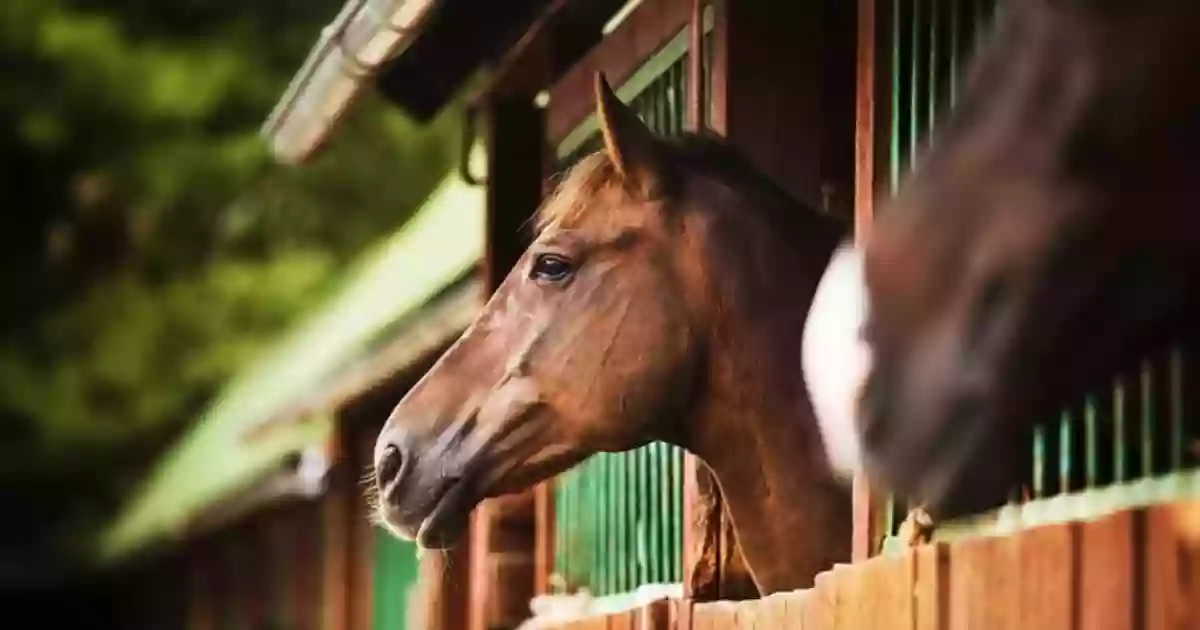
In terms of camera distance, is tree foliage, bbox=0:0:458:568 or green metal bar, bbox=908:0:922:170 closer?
green metal bar, bbox=908:0:922:170

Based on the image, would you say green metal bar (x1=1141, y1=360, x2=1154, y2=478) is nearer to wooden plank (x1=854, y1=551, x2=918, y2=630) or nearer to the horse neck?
wooden plank (x1=854, y1=551, x2=918, y2=630)

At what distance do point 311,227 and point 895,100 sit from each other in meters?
3.90

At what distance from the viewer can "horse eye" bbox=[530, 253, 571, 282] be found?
1.39m

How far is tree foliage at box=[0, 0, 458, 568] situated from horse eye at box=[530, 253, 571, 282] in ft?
10.8

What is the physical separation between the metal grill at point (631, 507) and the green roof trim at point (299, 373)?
16.2 inches

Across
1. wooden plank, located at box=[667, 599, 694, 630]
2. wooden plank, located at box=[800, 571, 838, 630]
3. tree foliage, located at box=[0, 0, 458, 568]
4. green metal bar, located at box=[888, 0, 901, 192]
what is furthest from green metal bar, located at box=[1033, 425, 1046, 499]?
tree foliage, located at box=[0, 0, 458, 568]

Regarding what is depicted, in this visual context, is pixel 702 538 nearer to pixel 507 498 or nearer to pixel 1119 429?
pixel 1119 429

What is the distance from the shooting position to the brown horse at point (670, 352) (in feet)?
4.42

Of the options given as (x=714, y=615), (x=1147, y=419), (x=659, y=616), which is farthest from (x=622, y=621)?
(x=1147, y=419)

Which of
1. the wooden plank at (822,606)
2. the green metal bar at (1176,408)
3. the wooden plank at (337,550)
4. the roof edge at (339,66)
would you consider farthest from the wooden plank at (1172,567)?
the wooden plank at (337,550)

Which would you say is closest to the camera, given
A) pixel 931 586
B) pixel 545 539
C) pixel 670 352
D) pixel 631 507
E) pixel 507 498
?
pixel 931 586

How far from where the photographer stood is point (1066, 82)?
2.36 feet

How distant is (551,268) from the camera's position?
4.59 ft

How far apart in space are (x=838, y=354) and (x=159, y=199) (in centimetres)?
425
